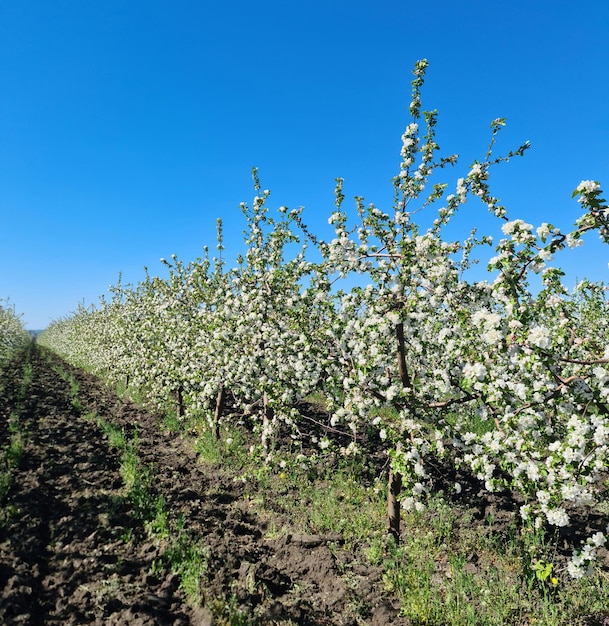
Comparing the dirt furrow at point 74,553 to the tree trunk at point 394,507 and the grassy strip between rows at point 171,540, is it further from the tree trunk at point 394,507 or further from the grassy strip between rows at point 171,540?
the tree trunk at point 394,507

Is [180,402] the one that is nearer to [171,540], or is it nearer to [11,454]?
[11,454]

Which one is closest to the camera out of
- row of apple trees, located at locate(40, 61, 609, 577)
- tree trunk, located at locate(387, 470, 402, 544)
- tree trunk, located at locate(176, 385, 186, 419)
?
row of apple trees, located at locate(40, 61, 609, 577)

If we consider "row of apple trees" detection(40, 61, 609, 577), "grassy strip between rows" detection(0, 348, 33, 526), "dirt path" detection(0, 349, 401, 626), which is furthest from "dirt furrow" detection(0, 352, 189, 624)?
"row of apple trees" detection(40, 61, 609, 577)

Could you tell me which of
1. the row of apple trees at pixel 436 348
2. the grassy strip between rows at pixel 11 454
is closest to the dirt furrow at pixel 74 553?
the grassy strip between rows at pixel 11 454

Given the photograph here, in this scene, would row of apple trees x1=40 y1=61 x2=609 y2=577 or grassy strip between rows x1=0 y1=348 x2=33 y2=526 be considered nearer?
row of apple trees x1=40 y1=61 x2=609 y2=577

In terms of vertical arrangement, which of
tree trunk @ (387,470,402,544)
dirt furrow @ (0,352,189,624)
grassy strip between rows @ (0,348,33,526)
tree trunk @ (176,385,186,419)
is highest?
tree trunk @ (176,385,186,419)

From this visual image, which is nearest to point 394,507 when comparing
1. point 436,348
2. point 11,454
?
point 436,348

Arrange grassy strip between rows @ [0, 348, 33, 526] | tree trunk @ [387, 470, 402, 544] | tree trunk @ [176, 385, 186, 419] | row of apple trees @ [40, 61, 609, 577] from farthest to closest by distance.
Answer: tree trunk @ [176, 385, 186, 419]
grassy strip between rows @ [0, 348, 33, 526]
tree trunk @ [387, 470, 402, 544]
row of apple trees @ [40, 61, 609, 577]

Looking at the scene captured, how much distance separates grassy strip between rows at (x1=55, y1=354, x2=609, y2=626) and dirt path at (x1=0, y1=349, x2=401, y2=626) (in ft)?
0.62

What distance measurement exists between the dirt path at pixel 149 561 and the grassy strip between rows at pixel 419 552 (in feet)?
0.62

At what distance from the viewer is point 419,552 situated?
6066 mm

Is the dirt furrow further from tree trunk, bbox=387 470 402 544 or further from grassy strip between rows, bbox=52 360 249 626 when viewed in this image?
tree trunk, bbox=387 470 402 544

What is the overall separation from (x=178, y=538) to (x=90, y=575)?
1275 mm

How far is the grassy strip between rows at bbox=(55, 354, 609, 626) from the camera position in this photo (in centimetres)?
484
